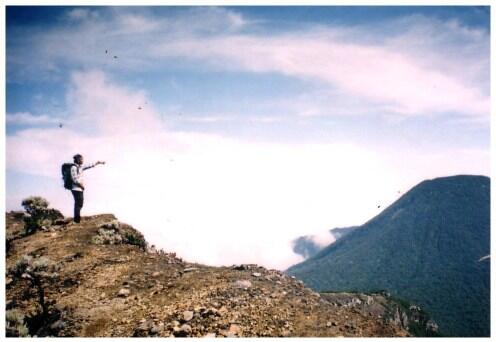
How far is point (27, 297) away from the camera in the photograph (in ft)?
40.6

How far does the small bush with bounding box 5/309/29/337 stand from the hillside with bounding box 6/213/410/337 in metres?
0.03

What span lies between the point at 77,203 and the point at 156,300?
25.6 ft

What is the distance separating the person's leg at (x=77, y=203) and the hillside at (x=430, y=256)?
241 feet

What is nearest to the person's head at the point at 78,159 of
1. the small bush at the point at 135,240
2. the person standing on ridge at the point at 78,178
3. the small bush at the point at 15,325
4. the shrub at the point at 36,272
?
the person standing on ridge at the point at 78,178

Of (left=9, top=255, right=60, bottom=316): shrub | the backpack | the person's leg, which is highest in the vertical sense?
the backpack

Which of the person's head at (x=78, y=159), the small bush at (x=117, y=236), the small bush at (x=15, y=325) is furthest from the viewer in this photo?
the person's head at (x=78, y=159)

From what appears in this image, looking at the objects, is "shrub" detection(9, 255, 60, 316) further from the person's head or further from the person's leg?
the person's head

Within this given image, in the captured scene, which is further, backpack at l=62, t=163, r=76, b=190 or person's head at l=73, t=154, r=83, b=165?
person's head at l=73, t=154, r=83, b=165

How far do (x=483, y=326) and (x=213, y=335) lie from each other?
9632 centimetres

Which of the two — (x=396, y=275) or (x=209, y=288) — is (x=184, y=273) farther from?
(x=396, y=275)

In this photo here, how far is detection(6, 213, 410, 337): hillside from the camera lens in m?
9.62

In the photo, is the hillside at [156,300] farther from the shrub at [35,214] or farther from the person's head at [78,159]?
the person's head at [78,159]

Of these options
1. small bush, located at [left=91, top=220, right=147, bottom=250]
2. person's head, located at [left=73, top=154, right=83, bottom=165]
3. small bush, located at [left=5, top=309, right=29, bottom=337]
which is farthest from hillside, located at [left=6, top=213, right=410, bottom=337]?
Result: person's head, located at [left=73, top=154, right=83, bottom=165]

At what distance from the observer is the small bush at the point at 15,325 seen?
10492 millimetres
